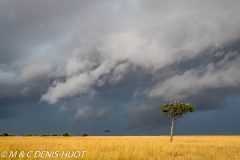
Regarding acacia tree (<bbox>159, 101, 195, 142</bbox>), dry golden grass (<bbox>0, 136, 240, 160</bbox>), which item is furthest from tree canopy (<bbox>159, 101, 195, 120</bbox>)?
dry golden grass (<bbox>0, 136, 240, 160</bbox>)

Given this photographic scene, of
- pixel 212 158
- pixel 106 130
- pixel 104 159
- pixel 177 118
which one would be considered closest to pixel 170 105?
pixel 177 118

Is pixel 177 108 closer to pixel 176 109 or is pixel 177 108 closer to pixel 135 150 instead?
pixel 176 109

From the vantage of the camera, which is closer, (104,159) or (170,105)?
(104,159)

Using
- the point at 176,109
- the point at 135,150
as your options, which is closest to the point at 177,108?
the point at 176,109

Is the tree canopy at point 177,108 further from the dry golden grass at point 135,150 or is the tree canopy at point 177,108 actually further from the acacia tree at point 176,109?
the dry golden grass at point 135,150

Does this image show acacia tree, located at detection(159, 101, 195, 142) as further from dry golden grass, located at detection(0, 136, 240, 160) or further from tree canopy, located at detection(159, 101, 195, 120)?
dry golden grass, located at detection(0, 136, 240, 160)

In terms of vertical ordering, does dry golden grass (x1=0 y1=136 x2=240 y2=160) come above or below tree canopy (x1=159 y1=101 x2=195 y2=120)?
below

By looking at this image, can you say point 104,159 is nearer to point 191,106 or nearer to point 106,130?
point 191,106

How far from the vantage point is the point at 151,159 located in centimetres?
1594

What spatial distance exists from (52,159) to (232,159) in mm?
12112

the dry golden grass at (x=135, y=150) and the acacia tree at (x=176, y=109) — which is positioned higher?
the acacia tree at (x=176, y=109)

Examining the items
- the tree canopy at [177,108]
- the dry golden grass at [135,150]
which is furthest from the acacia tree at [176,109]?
the dry golden grass at [135,150]

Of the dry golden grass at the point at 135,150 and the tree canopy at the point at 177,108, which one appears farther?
the tree canopy at the point at 177,108

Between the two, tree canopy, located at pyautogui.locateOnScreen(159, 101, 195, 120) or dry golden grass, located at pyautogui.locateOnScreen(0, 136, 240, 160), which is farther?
tree canopy, located at pyautogui.locateOnScreen(159, 101, 195, 120)
